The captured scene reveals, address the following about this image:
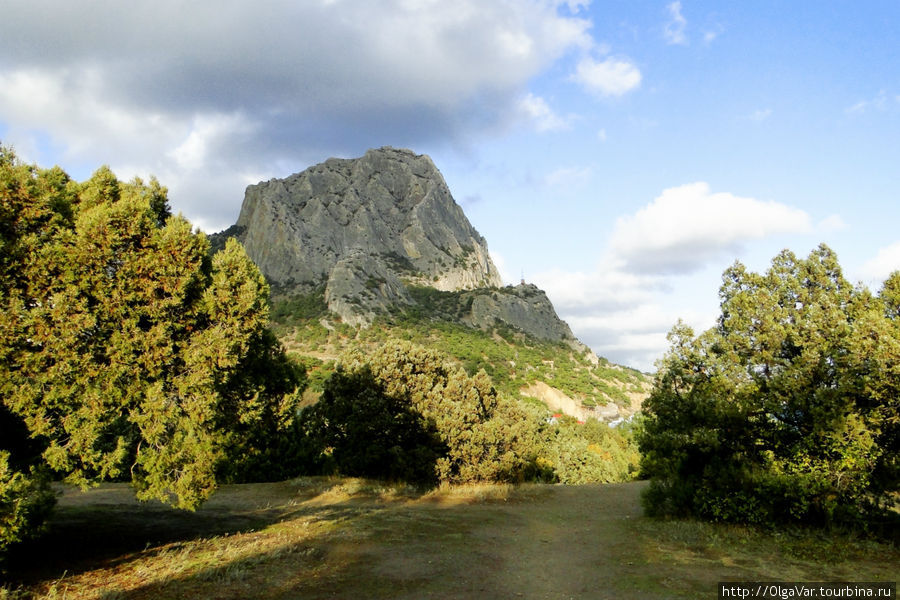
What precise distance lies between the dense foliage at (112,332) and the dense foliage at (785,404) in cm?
1477

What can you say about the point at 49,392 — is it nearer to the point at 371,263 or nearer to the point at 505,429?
the point at 505,429

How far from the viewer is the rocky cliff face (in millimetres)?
109125

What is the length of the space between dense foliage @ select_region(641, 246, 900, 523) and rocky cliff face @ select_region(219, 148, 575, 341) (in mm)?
77893

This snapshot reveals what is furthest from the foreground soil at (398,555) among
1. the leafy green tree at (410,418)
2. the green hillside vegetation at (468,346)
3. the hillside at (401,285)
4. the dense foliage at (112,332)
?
the green hillside vegetation at (468,346)

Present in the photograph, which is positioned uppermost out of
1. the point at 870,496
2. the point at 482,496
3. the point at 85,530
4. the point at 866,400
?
the point at 866,400

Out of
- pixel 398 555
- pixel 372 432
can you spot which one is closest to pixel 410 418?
pixel 372 432

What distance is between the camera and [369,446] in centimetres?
2600

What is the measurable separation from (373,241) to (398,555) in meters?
131

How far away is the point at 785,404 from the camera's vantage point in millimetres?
15000

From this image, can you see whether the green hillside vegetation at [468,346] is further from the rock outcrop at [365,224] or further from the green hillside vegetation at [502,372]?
the rock outcrop at [365,224]

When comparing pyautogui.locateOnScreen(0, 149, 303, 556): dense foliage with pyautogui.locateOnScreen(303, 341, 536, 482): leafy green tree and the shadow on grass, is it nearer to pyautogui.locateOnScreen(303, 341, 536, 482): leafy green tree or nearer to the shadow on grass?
the shadow on grass

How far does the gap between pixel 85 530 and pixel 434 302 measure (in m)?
107

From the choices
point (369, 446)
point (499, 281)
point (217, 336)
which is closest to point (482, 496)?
point (369, 446)

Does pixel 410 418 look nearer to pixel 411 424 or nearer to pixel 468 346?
pixel 411 424
